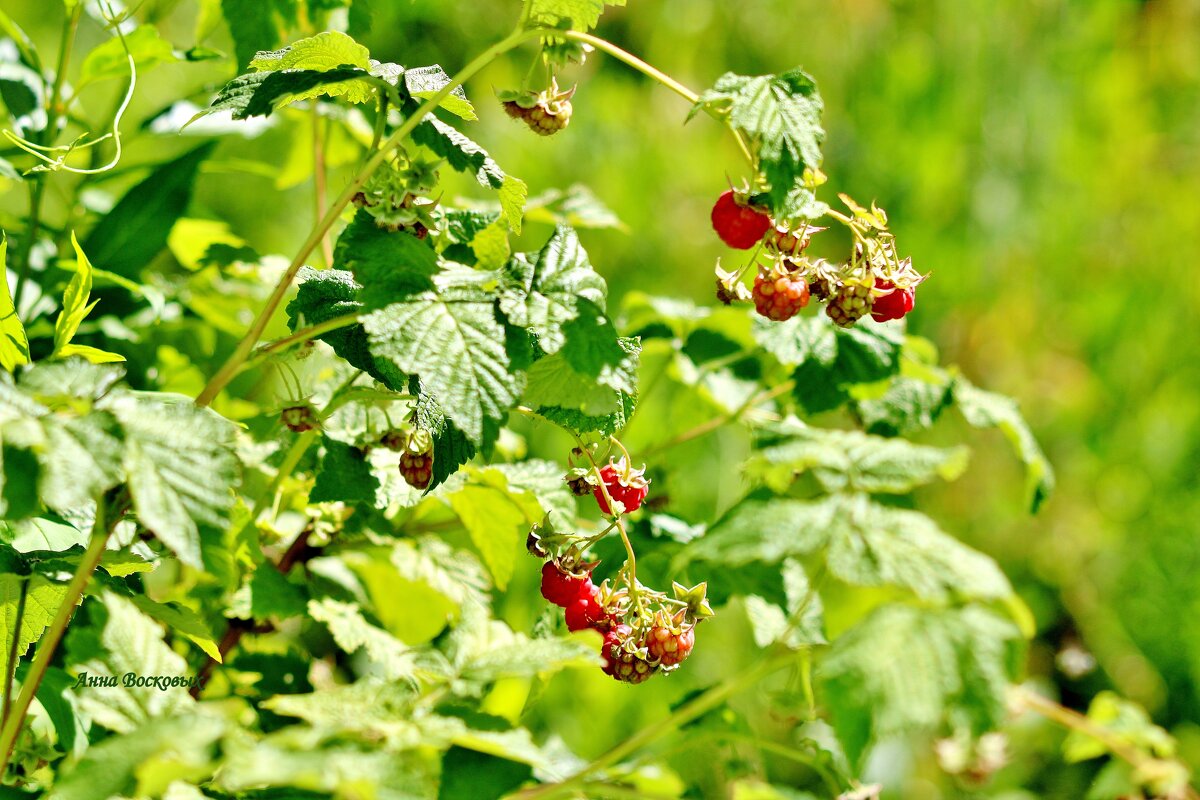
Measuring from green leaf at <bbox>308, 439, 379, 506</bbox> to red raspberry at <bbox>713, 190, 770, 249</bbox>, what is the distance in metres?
0.29

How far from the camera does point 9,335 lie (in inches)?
27.0

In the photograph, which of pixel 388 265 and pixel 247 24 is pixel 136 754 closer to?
pixel 388 265

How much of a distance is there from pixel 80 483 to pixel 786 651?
355 millimetres

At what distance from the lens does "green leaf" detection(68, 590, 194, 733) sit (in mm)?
509

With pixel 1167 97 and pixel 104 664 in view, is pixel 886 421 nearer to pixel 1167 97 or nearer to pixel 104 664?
pixel 104 664

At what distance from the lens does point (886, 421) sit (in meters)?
0.98

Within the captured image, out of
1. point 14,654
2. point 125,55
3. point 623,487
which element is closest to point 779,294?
point 623,487

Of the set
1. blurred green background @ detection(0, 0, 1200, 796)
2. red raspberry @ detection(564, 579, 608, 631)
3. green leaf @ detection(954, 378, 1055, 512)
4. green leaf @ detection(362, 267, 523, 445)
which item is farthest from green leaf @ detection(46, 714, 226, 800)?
blurred green background @ detection(0, 0, 1200, 796)

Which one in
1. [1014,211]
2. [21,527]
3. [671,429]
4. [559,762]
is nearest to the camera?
[21,527]

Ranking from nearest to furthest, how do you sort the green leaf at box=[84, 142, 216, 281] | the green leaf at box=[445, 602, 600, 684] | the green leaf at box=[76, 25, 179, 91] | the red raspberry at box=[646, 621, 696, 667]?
the green leaf at box=[445, 602, 600, 684], the red raspberry at box=[646, 621, 696, 667], the green leaf at box=[76, 25, 179, 91], the green leaf at box=[84, 142, 216, 281]

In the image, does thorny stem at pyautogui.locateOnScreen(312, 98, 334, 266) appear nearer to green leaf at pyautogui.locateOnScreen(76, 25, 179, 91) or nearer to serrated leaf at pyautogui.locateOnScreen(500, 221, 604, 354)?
green leaf at pyautogui.locateOnScreen(76, 25, 179, 91)

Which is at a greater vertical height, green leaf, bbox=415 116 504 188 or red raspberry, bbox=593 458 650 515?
green leaf, bbox=415 116 504 188

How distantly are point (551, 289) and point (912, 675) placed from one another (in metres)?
0.26

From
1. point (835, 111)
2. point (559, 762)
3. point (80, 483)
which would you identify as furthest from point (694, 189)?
point (80, 483)
